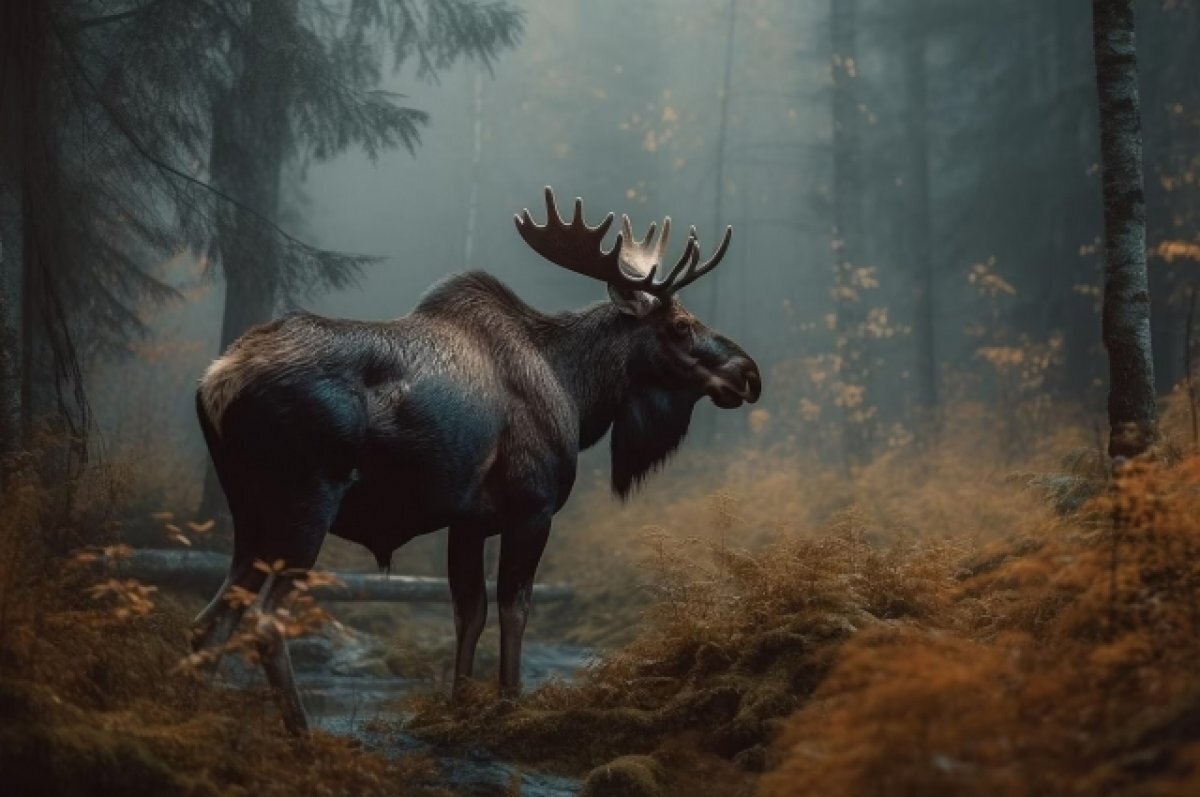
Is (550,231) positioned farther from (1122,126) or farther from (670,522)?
(670,522)

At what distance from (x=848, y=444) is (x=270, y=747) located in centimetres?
1647

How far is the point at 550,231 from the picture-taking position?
7.94m

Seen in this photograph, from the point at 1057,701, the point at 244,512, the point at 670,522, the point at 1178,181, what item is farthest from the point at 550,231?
the point at 1178,181

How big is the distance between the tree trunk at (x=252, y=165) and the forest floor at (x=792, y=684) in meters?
5.33

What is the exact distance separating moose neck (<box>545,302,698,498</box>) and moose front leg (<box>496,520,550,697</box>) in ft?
3.63

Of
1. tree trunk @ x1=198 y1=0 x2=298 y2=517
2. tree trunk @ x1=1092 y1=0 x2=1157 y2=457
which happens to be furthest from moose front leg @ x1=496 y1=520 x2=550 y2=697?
tree trunk @ x1=198 y1=0 x2=298 y2=517

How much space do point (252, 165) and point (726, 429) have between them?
767 inches

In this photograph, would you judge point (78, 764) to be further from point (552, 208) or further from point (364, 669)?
point (364, 669)

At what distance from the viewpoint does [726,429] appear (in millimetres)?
30562

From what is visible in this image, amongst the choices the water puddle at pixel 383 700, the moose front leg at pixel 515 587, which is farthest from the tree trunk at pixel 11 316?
the moose front leg at pixel 515 587

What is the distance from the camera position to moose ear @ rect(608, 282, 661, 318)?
314 inches

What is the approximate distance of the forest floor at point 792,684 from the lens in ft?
10.5

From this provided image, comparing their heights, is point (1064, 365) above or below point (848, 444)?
Answer: above

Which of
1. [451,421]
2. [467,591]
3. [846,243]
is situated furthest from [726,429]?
[451,421]
